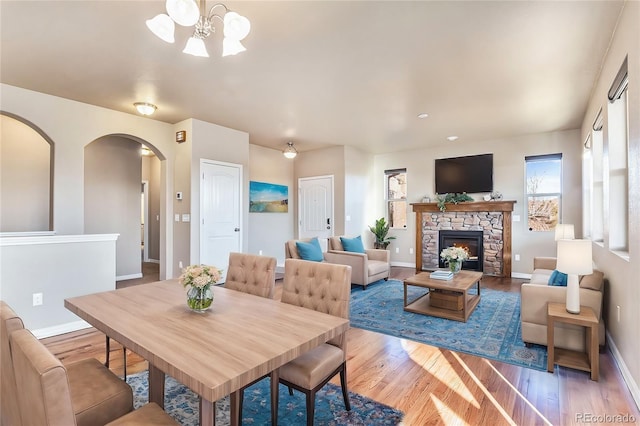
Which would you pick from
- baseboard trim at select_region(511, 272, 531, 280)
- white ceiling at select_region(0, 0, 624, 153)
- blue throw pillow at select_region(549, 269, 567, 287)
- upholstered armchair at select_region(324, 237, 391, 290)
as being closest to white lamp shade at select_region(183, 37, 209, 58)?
white ceiling at select_region(0, 0, 624, 153)

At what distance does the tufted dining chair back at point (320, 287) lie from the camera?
1.95 meters

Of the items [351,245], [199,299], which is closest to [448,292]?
[351,245]

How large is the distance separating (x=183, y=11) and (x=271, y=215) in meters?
5.45

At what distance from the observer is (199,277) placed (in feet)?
5.75

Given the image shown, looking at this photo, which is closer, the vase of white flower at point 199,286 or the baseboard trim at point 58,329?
the vase of white flower at point 199,286

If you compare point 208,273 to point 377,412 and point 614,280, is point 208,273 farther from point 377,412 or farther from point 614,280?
point 614,280

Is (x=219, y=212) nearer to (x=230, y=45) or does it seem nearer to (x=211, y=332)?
(x=230, y=45)

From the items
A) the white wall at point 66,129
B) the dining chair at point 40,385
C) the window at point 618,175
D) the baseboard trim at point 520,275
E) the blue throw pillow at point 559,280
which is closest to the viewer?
the dining chair at point 40,385

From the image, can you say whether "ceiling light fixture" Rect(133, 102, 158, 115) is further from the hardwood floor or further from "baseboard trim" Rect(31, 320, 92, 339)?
the hardwood floor

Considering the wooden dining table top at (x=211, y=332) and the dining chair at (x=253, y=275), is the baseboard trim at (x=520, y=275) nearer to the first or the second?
the dining chair at (x=253, y=275)

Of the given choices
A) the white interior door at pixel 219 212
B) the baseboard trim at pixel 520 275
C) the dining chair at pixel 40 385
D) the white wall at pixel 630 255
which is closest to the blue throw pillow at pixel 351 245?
the white interior door at pixel 219 212

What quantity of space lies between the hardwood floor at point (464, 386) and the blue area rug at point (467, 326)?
178mm

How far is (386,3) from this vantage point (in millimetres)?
2195

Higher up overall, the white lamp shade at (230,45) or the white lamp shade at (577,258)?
the white lamp shade at (230,45)
